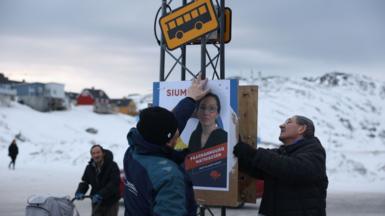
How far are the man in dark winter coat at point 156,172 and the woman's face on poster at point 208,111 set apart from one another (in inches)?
71.8

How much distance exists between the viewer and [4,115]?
66938 mm

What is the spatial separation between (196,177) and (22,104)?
256ft

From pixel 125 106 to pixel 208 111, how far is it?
101 meters

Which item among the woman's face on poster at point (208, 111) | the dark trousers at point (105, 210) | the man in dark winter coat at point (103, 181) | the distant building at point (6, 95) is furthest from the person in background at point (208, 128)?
the distant building at point (6, 95)

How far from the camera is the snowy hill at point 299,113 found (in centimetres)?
3231

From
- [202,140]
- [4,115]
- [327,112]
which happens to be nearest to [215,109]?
[202,140]

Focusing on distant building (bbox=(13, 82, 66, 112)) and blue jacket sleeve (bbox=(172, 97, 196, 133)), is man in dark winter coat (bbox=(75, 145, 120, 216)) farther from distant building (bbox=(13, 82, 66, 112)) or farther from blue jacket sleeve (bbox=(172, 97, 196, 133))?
distant building (bbox=(13, 82, 66, 112))

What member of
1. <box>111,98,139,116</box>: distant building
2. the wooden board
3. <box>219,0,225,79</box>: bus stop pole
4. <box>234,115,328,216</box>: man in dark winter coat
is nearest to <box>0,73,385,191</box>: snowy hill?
<box>111,98,139,116</box>: distant building

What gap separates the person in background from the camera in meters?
5.34

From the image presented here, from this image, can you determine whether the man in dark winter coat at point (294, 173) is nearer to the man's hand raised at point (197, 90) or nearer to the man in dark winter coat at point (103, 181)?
the man's hand raised at point (197, 90)

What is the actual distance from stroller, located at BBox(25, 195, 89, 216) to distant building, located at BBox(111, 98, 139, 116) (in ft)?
289

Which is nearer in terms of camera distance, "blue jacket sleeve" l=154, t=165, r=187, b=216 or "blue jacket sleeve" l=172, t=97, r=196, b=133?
"blue jacket sleeve" l=154, t=165, r=187, b=216

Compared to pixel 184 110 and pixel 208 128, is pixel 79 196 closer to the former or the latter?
pixel 208 128

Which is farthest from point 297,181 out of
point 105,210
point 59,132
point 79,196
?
point 59,132
